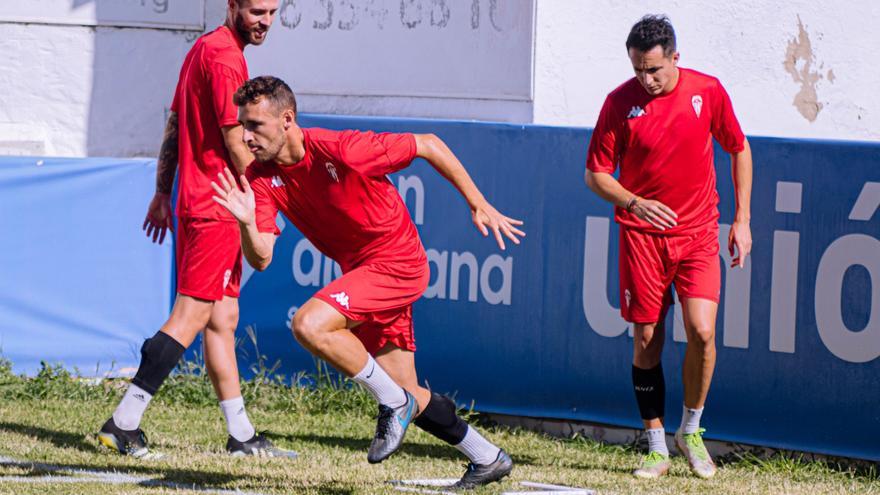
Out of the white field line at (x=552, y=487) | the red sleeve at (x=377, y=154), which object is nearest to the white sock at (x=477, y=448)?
the white field line at (x=552, y=487)

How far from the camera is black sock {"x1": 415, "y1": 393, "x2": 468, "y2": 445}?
19.4 feet

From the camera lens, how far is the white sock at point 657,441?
6984 mm

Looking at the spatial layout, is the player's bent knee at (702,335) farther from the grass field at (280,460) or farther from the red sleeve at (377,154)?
the red sleeve at (377,154)

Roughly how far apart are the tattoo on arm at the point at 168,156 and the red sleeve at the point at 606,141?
2072 millimetres

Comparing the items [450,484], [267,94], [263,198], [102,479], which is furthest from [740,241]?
[102,479]

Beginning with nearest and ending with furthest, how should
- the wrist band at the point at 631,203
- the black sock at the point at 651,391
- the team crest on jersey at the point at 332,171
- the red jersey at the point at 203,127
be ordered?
the team crest on jersey at the point at 332,171 < the wrist band at the point at 631,203 < the red jersey at the point at 203,127 < the black sock at the point at 651,391

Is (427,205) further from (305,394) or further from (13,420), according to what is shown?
(13,420)

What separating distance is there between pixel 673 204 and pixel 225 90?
2.21m

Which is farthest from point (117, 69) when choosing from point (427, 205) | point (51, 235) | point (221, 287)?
point (221, 287)

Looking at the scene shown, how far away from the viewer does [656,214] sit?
21.7 feet

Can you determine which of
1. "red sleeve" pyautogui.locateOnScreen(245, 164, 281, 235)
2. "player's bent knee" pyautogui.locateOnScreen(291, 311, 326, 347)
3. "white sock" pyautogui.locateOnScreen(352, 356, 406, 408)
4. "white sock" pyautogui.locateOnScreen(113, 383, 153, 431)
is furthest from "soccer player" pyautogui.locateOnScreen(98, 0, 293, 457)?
"white sock" pyautogui.locateOnScreen(352, 356, 406, 408)

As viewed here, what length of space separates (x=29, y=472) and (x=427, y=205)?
3154 millimetres

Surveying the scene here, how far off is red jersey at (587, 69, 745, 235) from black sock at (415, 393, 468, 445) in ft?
5.10

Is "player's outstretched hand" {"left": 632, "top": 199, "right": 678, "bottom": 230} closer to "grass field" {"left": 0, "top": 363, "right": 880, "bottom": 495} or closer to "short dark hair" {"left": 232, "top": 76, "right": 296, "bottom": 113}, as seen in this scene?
"grass field" {"left": 0, "top": 363, "right": 880, "bottom": 495}
